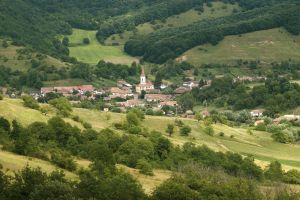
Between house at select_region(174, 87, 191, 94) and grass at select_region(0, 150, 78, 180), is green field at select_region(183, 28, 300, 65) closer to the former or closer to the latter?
house at select_region(174, 87, 191, 94)

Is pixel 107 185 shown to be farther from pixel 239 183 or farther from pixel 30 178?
pixel 239 183

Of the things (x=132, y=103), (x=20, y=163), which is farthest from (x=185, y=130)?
(x=132, y=103)

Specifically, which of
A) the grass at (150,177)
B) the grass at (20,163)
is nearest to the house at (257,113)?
the grass at (150,177)

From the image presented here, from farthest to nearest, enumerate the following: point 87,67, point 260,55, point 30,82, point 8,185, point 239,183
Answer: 1. point 260,55
2. point 87,67
3. point 30,82
4. point 239,183
5. point 8,185

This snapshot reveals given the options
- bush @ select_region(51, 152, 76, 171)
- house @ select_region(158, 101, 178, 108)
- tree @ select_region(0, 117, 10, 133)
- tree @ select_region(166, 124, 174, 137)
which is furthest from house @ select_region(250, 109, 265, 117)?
bush @ select_region(51, 152, 76, 171)

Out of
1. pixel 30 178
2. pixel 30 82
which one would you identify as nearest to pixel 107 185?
pixel 30 178

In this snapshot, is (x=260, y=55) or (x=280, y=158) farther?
(x=260, y=55)

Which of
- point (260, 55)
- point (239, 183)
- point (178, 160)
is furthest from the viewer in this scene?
point (260, 55)

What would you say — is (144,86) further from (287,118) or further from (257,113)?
(287,118)
